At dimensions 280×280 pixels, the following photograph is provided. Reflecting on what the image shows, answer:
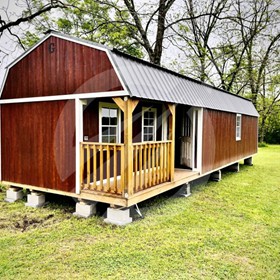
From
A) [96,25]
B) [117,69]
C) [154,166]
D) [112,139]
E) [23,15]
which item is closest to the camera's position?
[117,69]

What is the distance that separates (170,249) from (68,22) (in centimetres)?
1926

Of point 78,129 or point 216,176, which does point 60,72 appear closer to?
point 78,129

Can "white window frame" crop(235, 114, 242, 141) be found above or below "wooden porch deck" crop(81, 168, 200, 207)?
above

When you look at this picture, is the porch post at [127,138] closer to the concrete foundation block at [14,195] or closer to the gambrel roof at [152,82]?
the gambrel roof at [152,82]

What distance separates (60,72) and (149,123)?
3.20m

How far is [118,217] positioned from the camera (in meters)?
4.78

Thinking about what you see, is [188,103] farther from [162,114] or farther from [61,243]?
[61,243]

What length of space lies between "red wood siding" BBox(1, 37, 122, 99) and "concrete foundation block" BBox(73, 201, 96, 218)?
7.38 feet

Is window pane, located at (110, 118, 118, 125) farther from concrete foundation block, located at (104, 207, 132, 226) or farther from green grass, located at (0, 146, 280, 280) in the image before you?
concrete foundation block, located at (104, 207, 132, 226)

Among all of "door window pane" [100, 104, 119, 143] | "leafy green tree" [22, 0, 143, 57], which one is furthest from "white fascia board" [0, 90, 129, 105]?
"leafy green tree" [22, 0, 143, 57]

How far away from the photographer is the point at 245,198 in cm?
687

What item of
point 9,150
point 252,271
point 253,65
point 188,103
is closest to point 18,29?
point 9,150

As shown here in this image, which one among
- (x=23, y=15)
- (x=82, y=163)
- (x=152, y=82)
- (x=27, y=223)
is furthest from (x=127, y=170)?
(x=23, y=15)

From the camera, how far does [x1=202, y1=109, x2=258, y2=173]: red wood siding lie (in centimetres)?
793
